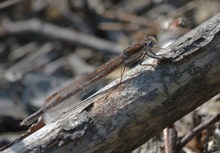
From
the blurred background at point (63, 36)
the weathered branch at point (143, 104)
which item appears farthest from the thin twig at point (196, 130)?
the blurred background at point (63, 36)

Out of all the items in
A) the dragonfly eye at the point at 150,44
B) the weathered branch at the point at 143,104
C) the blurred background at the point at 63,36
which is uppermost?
the blurred background at the point at 63,36

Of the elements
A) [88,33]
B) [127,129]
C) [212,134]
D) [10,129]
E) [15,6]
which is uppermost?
[15,6]

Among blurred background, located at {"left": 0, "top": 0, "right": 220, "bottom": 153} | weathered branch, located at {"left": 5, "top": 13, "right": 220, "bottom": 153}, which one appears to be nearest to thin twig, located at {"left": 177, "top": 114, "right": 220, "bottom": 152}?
weathered branch, located at {"left": 5, "top": 13, "right": 220, "bottom": 153}

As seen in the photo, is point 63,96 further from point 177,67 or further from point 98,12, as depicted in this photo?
point 98,12

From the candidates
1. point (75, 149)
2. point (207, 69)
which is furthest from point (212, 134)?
point (75, 149)

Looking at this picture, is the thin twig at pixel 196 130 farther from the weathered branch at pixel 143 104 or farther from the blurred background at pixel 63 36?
the blurred background at pixel 63 36

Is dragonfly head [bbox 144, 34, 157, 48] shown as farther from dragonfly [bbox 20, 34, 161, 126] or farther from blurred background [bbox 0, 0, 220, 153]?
blurred background [bbox 0, 0, 220, 153]
